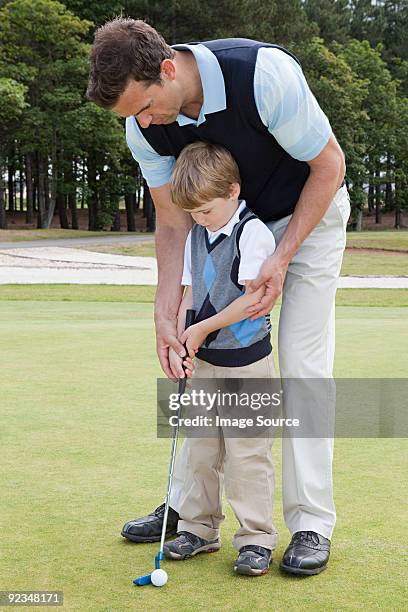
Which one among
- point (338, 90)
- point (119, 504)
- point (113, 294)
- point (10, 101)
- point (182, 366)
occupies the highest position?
point (338, 90)

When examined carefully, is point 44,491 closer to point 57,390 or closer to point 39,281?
point 57,390

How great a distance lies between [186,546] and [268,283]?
33.6 inches

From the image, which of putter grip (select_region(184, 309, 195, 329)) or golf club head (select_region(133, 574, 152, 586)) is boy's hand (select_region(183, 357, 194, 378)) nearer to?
putter grip (select_region(184, 309, 195, 329))

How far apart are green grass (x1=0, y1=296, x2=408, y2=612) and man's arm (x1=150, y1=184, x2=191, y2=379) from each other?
65cm

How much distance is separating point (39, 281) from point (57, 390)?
39.7 feet

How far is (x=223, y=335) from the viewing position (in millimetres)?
2768

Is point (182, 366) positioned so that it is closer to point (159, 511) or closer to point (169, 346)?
point (169, 346)

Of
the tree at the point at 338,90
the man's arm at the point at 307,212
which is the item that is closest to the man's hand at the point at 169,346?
the man's arm at the point at 307,212

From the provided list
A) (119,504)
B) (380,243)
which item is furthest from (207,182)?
(380,243)

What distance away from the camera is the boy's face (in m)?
2.66

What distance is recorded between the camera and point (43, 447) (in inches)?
149

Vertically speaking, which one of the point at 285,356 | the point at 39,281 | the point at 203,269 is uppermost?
the point at 203,269

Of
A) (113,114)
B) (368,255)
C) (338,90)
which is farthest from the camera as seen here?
(338,90)

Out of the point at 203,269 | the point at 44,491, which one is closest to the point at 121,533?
the point at 44,491
